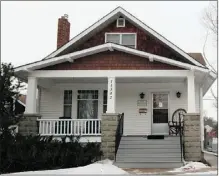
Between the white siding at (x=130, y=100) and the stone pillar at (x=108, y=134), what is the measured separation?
9.17 feet

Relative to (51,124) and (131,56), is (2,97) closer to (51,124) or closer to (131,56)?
(51,124)

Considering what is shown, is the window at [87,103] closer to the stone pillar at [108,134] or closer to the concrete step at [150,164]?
the stone pillar at [108,134]

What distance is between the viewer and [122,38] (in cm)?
1655

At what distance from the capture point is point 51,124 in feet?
45.1

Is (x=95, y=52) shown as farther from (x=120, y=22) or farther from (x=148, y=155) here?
(x=148, y=155)

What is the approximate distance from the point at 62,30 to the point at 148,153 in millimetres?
8693

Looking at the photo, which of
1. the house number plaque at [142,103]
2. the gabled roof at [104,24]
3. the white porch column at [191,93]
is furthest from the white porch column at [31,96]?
the white porch column at [191,93]

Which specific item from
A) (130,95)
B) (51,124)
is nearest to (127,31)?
(130,95)

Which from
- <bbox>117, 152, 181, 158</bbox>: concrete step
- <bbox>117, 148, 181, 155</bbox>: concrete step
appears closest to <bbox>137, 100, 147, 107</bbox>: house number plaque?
<bbox>117, 148, 181, 155</bbox>: concrete step

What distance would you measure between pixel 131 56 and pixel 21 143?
541cm

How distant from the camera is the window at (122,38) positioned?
16.5 meters

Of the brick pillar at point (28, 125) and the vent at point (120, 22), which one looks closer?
the brick pillar at point (28, 125)

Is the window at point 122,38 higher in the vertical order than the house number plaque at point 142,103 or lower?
higher

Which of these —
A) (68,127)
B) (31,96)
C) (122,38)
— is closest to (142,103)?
(122,38)
